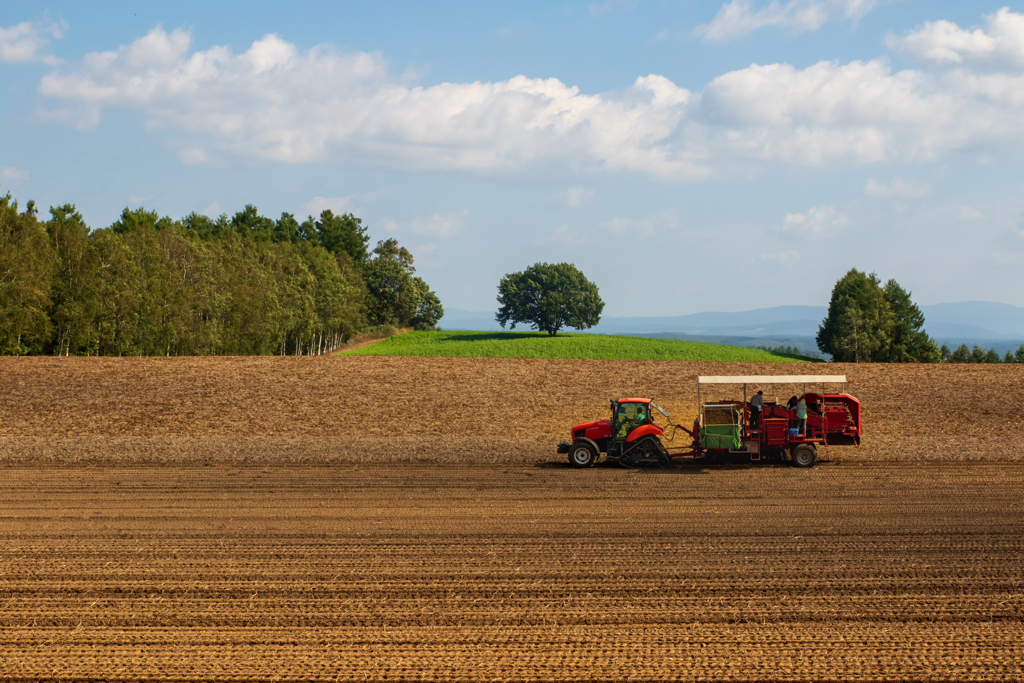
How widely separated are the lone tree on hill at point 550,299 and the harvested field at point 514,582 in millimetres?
69639

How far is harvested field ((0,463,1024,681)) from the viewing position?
8180mm

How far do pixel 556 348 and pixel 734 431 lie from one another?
5544cm

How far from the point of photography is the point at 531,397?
32.5 meters

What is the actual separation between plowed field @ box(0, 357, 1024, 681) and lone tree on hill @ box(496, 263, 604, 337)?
6100cm


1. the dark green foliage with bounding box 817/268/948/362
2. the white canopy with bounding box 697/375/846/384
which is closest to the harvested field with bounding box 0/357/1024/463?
the white canopy with bounding box 697/375/846/384

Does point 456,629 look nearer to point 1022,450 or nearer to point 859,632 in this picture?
point 859,632

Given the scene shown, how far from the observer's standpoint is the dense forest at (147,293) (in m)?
42.0

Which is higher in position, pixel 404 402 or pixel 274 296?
pixel 274 296

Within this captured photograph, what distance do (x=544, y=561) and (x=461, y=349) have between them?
Result: 214ft

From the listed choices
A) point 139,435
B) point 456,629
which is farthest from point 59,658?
point 139,435

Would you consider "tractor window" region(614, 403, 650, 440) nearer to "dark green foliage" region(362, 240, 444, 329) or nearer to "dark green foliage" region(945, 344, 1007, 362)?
"dark green foliage" region(945, 344, 1007, 362)

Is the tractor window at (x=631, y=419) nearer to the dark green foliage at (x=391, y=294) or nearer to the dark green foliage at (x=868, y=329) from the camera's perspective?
the dark green foliage at (x=868, y=329)

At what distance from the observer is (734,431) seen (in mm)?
20047

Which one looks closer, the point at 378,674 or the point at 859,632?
the point at 378,674
